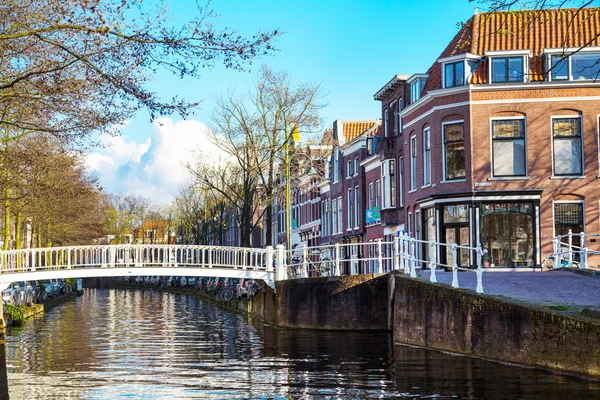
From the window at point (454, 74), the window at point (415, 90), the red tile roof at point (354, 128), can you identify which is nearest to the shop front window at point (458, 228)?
the window at point (454, 74)

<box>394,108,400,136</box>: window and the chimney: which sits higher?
the chimney

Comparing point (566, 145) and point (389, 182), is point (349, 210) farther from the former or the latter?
point (566, 145)

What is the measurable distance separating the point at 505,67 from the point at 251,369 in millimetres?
17409

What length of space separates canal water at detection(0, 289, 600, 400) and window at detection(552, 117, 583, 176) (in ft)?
31.3

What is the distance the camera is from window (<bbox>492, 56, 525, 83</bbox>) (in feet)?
104

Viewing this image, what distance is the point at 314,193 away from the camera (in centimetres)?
6275

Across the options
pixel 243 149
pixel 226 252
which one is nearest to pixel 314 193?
pixel 243 149

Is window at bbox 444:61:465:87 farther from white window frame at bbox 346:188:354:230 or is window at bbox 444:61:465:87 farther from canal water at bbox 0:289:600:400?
white window frame at bbox 346:188:354:230

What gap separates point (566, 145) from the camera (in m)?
31.5

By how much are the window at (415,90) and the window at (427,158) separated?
7.86 ft

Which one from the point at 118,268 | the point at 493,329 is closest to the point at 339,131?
the point at 118,268

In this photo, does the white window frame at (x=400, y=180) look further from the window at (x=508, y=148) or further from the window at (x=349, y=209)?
the window at (x=349, y=209)

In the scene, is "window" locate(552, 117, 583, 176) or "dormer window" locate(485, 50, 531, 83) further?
"dormer window" locate(485, 50, 531, 83)

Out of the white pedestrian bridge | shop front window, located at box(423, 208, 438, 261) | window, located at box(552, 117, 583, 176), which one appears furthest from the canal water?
window, located at box(552, 117, 583, 176)
